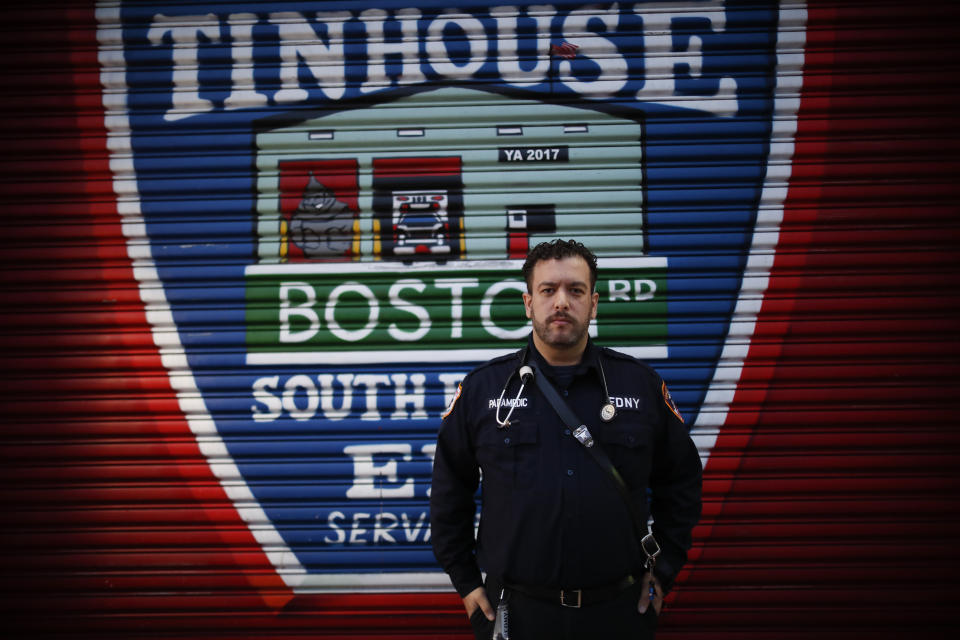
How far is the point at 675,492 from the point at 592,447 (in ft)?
1.59

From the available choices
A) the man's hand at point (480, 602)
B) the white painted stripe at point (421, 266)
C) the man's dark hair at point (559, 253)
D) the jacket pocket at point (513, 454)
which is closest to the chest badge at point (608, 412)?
the jacket pocket at point (513, 454)

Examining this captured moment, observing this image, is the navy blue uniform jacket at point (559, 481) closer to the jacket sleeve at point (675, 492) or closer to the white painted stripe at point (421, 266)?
the jacket sleeve at point (675, 492)

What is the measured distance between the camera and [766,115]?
3.06m

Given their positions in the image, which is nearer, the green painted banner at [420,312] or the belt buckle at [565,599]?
the belt buckle at [565,599]

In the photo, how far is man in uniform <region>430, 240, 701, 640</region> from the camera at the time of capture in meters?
1.85

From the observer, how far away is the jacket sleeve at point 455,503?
205 centimetres

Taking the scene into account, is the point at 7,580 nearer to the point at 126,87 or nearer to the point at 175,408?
the point at 175,408

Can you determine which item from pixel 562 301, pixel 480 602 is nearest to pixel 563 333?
pixel 562 301

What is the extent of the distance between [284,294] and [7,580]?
2.30 metres

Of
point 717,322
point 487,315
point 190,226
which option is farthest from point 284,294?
point 717,322

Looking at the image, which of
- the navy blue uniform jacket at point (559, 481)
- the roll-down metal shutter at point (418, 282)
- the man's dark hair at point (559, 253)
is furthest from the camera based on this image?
the roll-down metal shutter at point (418, 282)

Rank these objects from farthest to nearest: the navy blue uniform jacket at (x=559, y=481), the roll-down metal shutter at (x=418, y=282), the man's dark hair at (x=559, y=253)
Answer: the roll-down metal shutter at (x=418, y=282), the man's dark hair at (x=559, y=253), the navy blue uniform jacket at (x=559, y=481)

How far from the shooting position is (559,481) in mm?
1863

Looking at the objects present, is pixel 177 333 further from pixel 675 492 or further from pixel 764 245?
pixel 764 245
